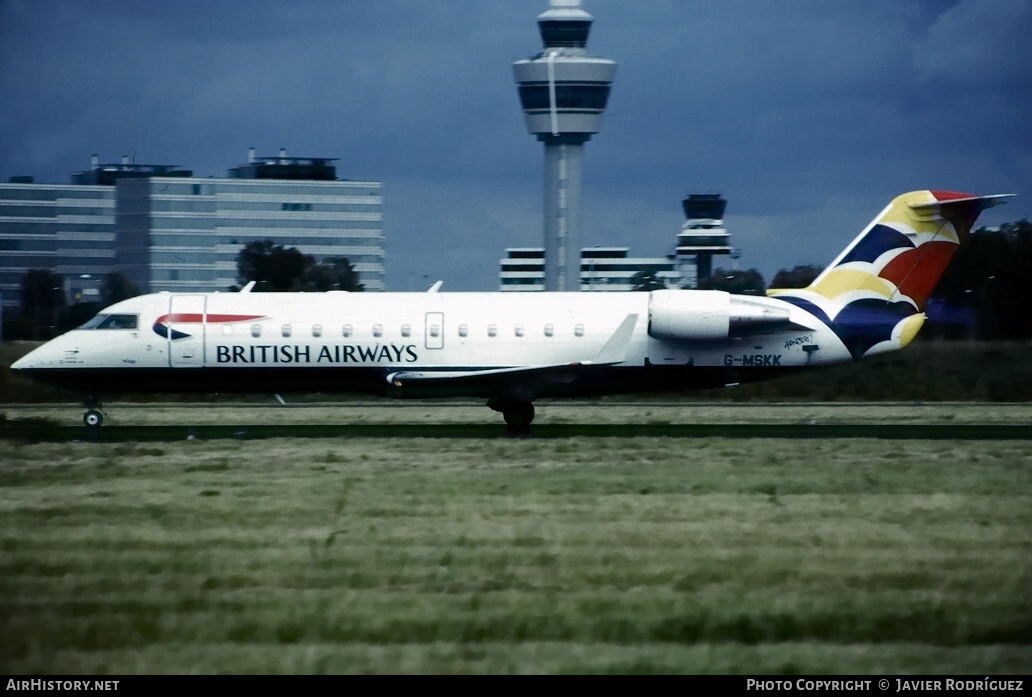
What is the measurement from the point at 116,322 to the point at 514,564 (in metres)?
17.0

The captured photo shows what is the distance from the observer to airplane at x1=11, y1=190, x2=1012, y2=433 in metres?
28.1

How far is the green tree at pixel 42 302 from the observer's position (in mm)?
73225

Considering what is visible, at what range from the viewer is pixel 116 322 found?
1130 inches

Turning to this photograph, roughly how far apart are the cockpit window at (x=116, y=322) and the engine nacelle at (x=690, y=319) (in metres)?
10.5

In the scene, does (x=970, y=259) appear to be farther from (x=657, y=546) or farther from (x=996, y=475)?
(x=657, y=546)

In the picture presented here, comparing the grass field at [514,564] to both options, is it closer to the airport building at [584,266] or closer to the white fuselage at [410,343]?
the white fuselage at [410,343]

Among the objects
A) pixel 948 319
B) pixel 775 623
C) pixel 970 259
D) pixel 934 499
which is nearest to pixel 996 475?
pixel 934 499

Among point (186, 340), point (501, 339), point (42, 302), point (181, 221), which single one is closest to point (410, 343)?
point (501, 339)

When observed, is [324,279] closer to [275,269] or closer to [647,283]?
[275,269]

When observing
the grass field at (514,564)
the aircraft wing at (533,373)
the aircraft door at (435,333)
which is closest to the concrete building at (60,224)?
the aircraft door at (435,333)

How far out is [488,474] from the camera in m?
21.3

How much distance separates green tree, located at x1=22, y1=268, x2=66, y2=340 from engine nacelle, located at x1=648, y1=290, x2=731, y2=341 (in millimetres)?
40870
